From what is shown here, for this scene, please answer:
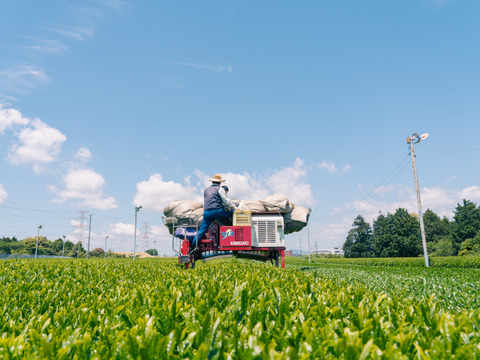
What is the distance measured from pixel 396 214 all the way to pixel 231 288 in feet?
364

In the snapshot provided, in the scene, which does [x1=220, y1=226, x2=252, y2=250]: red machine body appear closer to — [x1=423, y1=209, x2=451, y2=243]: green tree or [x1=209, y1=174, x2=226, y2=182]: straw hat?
[x1=209, y1=174, x2=226, y2=182]: straw hat

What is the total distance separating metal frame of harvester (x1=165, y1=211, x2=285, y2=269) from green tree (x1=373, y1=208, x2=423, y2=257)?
97.1 meters

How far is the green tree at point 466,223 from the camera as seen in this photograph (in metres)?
85.2

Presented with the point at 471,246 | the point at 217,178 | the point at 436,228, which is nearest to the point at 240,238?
the point at 217,178

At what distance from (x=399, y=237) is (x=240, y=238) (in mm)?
99138

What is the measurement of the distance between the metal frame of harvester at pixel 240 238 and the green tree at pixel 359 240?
4381 inches

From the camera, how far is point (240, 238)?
1100 cm

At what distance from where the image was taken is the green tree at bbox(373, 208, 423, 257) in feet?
308

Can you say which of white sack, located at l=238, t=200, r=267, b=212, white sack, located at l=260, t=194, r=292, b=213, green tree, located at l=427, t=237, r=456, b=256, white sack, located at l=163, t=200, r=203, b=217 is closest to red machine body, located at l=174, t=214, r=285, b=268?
white sack, located at l=238, t=200, r=267, b=212

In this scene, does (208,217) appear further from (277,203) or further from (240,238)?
(277,203)

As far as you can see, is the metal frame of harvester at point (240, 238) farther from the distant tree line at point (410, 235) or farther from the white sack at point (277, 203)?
the distant tree line at point (410, 235)

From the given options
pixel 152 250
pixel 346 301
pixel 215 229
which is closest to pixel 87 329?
pixel 346 301

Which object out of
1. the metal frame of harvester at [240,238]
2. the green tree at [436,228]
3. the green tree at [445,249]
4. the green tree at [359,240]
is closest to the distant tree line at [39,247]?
the green tree at [359,240]

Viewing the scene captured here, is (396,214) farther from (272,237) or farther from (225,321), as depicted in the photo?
(225,321)
